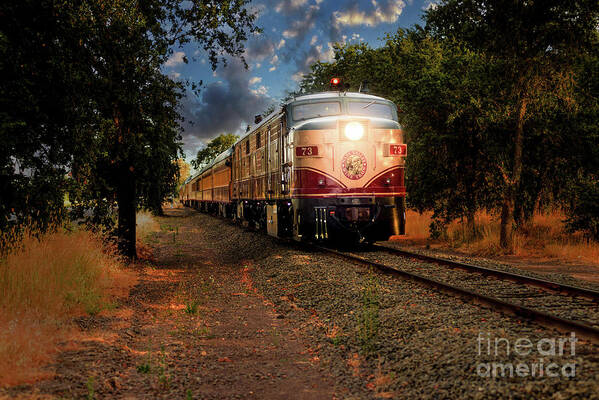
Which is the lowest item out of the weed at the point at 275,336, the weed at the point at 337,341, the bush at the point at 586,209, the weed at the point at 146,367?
the weed at the point at 275,336

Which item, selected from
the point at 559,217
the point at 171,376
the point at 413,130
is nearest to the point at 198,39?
the point at 413,130

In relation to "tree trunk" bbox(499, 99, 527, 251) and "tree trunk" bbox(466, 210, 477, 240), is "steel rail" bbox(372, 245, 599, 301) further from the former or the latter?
"tree trunk" bbox(466, 210, 477, 240)

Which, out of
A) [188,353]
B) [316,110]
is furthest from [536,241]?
[188,353]

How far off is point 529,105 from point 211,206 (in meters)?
29.0

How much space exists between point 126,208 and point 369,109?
6779 millimetres

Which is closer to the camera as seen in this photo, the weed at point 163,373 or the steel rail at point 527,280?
the weed at point 163,373

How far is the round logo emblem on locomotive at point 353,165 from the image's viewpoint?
11.7m

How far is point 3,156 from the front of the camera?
6.92 metres

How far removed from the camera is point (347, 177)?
11727 millimetres

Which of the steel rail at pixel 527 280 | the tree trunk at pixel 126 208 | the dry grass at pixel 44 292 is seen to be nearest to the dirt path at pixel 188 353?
the dry grass at pixel 44 292

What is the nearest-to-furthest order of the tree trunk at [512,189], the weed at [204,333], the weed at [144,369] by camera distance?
1. the weed at [144,369]
2. the weed at [204,333]
3. the tree trunk at [512,189]

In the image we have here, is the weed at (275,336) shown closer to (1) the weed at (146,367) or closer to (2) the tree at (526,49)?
(1) the weed at (146,367)

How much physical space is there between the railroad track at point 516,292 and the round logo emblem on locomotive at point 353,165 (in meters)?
2.18

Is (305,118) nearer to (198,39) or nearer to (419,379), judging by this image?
(198,39)
